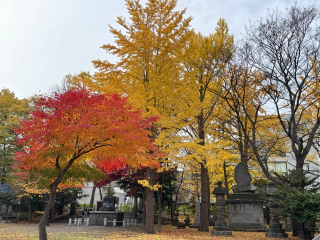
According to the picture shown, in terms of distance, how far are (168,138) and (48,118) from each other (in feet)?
21.1

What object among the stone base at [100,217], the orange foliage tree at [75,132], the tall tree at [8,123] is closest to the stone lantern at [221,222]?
the orange foliage tree at [75,132]

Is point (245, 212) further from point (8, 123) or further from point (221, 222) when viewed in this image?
point (8, 123)

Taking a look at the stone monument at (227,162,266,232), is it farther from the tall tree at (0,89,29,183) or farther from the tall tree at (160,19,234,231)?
the tall tree at (0,89,29,183)

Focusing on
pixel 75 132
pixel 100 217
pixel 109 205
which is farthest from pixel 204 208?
pixel 75 132

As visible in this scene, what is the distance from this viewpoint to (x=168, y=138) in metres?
14.2

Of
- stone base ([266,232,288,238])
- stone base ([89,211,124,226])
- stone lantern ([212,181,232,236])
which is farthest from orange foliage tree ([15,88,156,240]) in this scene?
stone base ([89,211,124,226])

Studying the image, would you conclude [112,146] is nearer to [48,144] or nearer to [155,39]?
[48,144]

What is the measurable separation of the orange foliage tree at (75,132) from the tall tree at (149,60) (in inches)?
111

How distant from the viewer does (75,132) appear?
9016mm

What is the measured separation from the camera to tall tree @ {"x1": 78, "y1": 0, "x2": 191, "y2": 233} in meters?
13.1

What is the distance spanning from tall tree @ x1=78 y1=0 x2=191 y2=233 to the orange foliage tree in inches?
111

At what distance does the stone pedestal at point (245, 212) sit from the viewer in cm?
1655

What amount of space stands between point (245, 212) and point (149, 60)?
10.4 metres

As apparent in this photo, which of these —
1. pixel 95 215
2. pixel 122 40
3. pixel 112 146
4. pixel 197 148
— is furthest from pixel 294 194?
pixel 95 215
